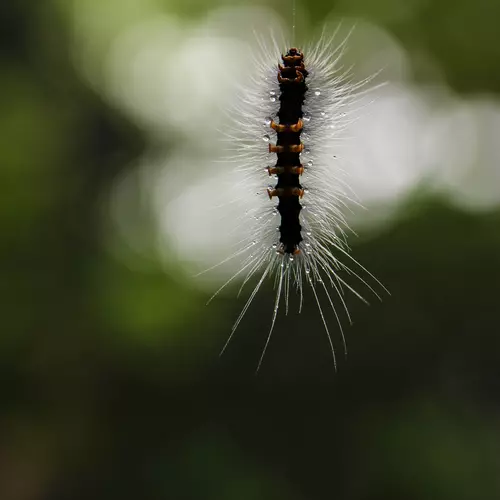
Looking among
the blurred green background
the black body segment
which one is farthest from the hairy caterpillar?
the blurred green background

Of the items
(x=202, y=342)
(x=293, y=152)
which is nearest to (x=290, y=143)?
(x=293, y=152)

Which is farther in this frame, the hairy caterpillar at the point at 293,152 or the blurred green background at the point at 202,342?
the blurred green background at the point at 202,342

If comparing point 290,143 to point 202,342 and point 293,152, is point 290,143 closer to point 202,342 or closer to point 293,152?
point 293,152

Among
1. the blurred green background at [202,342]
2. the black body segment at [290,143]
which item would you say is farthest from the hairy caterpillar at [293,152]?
the blurred green background at [202,342]

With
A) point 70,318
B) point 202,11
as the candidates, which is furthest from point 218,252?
point 202,11

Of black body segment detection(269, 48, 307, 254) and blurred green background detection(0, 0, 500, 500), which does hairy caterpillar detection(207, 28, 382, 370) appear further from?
blurred green background detection(0, 0, 500, 500)

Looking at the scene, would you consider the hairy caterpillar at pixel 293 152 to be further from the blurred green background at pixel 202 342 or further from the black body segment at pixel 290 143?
the blurred green background at pixel 202 342

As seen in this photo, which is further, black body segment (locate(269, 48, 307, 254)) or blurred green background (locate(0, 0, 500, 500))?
blurred green background (locate(0, 0, 500, 500))
